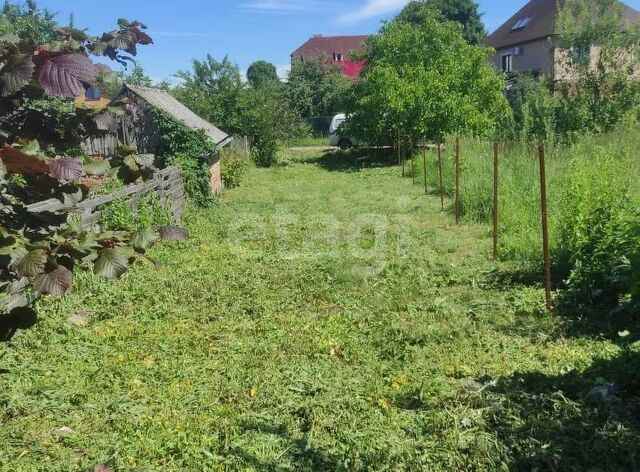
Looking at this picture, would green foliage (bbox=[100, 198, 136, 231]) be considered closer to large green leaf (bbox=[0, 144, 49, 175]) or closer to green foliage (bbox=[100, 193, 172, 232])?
green foliage (bbox=[100, 193, 172, 232])

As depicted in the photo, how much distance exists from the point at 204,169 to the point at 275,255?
17.5ft

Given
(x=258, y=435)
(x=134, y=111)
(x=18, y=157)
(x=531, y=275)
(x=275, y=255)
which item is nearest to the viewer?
(x=18, y=157)

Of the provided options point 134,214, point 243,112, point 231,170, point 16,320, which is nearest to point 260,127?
point 243,112

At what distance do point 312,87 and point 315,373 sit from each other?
39305mm

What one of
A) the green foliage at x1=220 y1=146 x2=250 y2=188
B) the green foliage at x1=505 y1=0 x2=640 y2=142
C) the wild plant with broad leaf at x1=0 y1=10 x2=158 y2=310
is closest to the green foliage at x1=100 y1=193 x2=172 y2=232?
the wild plant with broad leaf at x1=0 y1=10 x2=158 y2=310

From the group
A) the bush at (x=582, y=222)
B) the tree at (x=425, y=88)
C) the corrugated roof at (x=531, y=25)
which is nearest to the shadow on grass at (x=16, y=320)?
the bush at (x=582, y=222)

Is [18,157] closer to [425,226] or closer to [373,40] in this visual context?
[425,226]

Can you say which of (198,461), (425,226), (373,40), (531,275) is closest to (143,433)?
(198,461)

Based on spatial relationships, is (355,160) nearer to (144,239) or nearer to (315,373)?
(315,373)

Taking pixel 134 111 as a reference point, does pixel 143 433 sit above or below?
below

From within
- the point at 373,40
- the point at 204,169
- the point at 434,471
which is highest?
the point at 373,40

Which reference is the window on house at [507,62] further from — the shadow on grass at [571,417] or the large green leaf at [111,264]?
the large green leaf at [111,264]

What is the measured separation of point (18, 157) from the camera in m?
1.42

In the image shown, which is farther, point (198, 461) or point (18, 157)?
point (198, 461)
